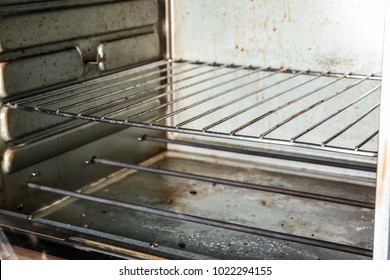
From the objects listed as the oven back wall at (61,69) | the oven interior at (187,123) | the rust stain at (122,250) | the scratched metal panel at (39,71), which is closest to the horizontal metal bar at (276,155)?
the oven interior at (187,123)

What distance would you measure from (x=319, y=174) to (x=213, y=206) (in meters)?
0.39

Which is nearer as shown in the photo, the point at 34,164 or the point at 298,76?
the point at 34,164

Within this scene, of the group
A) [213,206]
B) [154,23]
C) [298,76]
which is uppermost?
[154,23]

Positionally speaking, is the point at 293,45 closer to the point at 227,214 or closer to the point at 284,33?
the point at 284,33

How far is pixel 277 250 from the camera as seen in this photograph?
4.91ft

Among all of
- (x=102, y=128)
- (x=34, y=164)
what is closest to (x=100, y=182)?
(x=102, y=128)

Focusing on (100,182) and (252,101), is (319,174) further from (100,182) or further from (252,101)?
(100,182)

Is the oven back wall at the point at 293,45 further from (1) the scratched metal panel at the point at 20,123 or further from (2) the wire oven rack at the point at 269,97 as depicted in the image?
(1) the scratched metal panel at the point at 20,123

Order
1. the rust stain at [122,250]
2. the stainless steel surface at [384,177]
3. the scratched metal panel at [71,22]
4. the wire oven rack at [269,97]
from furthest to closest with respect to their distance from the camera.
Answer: the wire oven rack at [269,97]
the scratched metal panel at [71,22]
the rust stain at [122,250]
the stainless steel surface at [384,177]

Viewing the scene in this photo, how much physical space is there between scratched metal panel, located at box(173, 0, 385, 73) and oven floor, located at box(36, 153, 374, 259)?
0.35 metres

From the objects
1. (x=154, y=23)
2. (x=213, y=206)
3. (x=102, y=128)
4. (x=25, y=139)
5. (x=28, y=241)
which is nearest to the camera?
(x=28, y=241)

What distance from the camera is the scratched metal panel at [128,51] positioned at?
1812 millimetres

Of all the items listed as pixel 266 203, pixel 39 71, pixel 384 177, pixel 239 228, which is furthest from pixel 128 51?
pixel 384 177

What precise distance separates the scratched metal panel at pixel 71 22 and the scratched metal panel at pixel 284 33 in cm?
15
